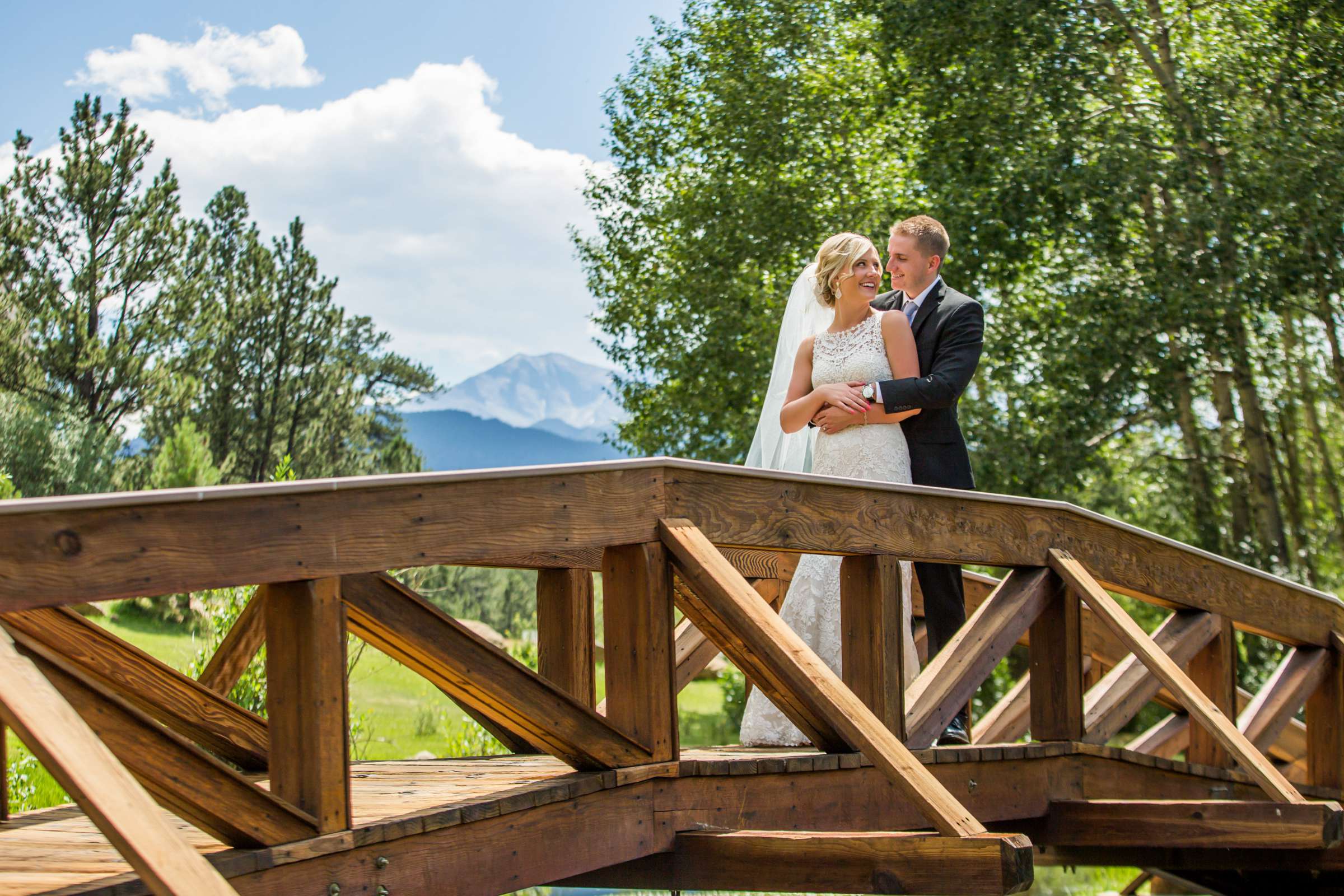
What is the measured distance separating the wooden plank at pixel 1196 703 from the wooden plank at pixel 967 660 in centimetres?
22

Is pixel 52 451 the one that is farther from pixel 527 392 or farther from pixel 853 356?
pixel 527 392

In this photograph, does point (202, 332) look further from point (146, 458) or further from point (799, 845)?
point (799, 845)

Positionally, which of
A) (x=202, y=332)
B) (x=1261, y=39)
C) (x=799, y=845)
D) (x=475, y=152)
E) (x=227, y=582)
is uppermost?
(x=475, y=152)

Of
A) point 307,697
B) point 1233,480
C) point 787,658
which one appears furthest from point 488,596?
point 307,697

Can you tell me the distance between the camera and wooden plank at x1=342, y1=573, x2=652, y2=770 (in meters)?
2.64

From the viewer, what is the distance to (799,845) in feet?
9.64

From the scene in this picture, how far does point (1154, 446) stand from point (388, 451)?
526 inches

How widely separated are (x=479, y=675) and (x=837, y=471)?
2.07m

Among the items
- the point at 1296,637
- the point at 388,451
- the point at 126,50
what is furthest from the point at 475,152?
the point at 1296,637

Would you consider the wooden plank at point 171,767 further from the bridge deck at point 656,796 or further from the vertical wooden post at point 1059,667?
the vertical wooden post at point 1059,667

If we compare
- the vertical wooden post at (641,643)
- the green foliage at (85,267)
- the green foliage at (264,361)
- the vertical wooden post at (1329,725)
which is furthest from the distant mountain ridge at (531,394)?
the vertical wooden post at (641,643)

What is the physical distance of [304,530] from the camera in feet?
8.09

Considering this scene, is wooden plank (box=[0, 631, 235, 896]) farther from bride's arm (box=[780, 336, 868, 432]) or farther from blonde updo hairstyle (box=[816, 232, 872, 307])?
blonde updo hairstyle (box=[816, 232, 872, 307])

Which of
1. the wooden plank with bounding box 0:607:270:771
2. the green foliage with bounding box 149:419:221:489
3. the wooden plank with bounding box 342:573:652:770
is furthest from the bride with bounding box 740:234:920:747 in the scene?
the green foliage with bounding box 149:419:221:489
